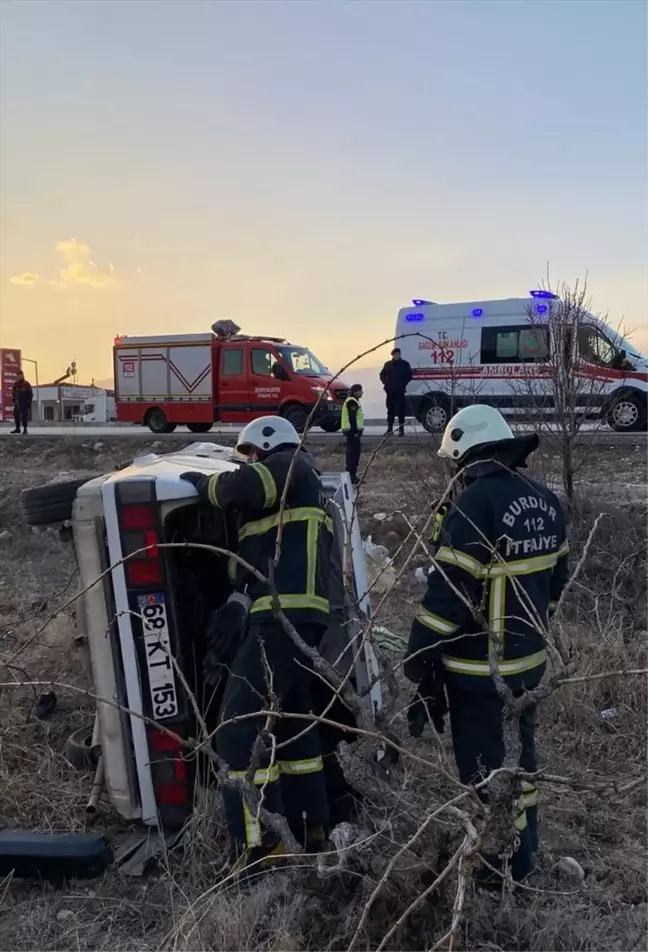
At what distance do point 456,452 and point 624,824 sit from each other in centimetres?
166

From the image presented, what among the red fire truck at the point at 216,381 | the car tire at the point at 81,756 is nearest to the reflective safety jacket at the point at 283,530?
the car tire at the point at 81,756

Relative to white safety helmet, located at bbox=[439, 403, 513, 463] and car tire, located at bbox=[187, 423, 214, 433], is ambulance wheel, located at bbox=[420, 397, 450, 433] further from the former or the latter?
white safety helmet, located at bbox=[439, 403, 513, 463]

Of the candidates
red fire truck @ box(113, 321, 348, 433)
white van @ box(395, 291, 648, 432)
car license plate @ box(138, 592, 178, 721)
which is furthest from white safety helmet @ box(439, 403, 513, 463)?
red fire truck @ box(113, 321, 348, 433)

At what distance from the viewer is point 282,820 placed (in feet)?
7.61

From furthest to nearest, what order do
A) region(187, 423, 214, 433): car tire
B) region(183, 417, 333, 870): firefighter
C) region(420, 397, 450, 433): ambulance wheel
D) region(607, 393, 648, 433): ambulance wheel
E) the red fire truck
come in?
region(187, 423, 214, 433): car tire → the red fire truck → region(420, 397, 450, 433): ambulance wheel → region(607, 393, 648, 433): ambulance wheel → region(183, 417, 333, 870): firefighter

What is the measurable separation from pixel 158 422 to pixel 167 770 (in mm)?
15056

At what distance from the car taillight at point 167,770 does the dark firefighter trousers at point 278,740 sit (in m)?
0.22

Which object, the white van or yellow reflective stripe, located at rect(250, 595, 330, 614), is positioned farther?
the white van

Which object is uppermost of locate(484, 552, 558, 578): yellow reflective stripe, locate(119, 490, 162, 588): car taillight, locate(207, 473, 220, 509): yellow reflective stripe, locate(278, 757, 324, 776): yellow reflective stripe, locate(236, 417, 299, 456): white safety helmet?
locate(236, 417, 299, 456): white safety helmet

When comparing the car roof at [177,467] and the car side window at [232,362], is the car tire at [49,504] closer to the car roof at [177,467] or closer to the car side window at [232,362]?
the car roof at [177,467]

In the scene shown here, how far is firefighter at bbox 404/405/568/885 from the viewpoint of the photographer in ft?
8.93

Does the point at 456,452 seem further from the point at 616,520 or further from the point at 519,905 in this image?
the point at 616,520

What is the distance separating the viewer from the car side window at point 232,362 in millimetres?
16125

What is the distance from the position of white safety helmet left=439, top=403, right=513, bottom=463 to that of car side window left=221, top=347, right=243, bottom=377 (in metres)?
13.4
